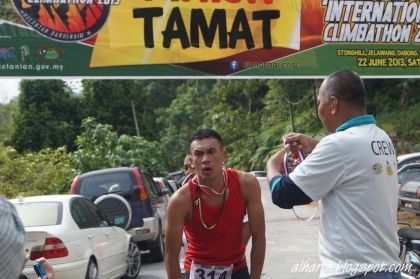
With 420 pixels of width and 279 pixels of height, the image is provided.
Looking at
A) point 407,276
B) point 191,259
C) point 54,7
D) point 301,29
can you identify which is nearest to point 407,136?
point 301,29

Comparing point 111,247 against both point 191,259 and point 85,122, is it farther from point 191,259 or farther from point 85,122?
point 85,122

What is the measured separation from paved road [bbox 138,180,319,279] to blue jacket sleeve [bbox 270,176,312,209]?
6292 millimetres

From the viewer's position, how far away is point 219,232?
424 centimetres

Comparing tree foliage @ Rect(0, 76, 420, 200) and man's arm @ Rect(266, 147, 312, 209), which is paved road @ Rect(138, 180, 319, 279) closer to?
tree foliage @ Rect(0, 76, 420, 200)

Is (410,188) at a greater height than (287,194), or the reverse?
(287,194)

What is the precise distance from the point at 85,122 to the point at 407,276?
60.5 feet

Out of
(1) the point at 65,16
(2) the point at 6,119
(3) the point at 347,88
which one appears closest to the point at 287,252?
(1) the point at 65,16

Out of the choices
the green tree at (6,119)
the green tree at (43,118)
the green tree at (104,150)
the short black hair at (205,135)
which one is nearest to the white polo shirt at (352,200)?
the short black hair at (205,135)

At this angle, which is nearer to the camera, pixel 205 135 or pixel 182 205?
pixel 182 205

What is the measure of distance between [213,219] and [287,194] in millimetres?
1007

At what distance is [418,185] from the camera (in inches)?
574

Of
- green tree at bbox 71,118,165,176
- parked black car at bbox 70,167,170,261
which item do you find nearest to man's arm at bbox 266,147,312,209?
parked black car at bbox 70,167,170,261

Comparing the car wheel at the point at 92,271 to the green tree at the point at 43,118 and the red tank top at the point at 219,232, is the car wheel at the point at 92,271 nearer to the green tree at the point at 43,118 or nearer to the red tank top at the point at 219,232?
the red tank top at the point at 219,232

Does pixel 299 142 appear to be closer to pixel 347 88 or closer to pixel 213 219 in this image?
pixel 347 88
